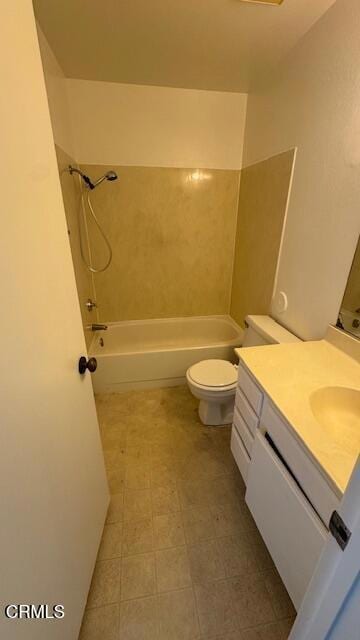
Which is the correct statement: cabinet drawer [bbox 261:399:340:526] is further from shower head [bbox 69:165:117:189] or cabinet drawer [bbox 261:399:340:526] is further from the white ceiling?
shower head [bbox 69:165:117:189]

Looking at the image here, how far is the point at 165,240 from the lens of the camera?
251 centimetres

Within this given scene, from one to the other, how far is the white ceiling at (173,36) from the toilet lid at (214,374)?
189 cm

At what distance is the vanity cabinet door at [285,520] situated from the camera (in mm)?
764

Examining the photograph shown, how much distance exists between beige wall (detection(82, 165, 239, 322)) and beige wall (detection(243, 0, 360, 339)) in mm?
792

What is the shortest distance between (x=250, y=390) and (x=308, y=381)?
0.24 m

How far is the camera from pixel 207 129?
87.8 inches

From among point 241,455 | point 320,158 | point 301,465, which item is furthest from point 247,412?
point 320,158

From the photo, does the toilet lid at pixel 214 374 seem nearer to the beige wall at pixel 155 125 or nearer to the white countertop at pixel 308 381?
the white countertop at pixel 308 381

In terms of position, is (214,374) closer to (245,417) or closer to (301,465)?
(245,417)

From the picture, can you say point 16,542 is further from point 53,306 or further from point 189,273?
point 189,273

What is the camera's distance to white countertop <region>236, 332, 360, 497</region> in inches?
28.0

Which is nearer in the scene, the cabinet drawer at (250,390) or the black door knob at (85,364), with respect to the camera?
the black door knob at (85,364)

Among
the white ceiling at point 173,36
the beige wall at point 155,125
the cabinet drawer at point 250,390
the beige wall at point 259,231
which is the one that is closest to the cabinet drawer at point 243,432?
the cabinet drawer at point 250,390

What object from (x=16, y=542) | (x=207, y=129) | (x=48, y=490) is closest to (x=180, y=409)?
(x=48, y=490)
